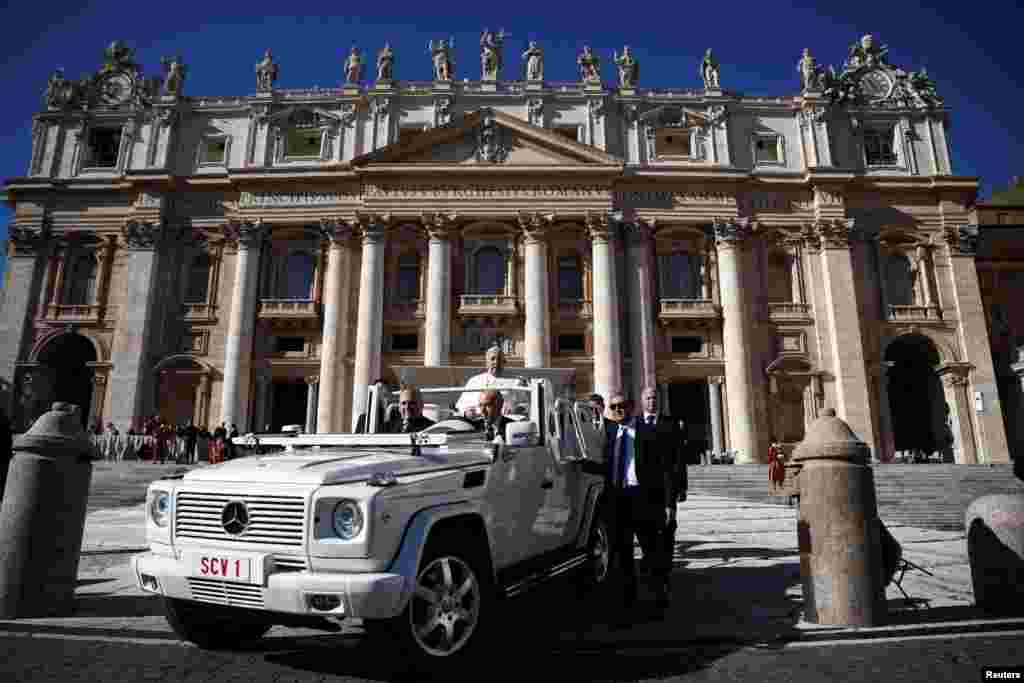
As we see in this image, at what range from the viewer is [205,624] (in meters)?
4.23

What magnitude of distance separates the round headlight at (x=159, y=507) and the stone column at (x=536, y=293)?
67.5ft

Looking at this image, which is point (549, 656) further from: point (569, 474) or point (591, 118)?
point (591, 118)

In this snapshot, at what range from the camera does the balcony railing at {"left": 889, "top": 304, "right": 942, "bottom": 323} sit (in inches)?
1041

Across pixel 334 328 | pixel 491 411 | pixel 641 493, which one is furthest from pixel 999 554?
pixel 334 328

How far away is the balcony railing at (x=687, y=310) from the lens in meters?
26.1

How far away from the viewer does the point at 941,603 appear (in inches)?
223

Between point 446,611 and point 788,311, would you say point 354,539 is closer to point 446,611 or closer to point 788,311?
point 446,611

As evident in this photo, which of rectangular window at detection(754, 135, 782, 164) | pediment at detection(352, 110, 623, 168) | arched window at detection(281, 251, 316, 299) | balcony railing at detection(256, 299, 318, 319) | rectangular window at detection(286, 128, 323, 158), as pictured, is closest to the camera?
balcony railing at detection(256, 299, 318, 319)

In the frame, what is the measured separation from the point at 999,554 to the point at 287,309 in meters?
25.8

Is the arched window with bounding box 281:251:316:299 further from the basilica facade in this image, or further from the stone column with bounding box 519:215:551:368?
the stone column with bounding box 519:215:551:368

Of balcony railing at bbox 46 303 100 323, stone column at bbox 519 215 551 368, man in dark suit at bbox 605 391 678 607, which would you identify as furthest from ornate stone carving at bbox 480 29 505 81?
man in dark suit at bbox 605 391 678 607

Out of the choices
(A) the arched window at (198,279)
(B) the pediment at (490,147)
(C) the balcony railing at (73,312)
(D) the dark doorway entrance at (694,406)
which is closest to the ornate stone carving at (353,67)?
(B) the pediment at (490,147)

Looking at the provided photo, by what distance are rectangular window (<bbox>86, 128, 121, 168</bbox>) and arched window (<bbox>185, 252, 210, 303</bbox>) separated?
293 inches

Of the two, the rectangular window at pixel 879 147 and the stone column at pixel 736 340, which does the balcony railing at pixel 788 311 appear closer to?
the stone column at pixel 736 340
